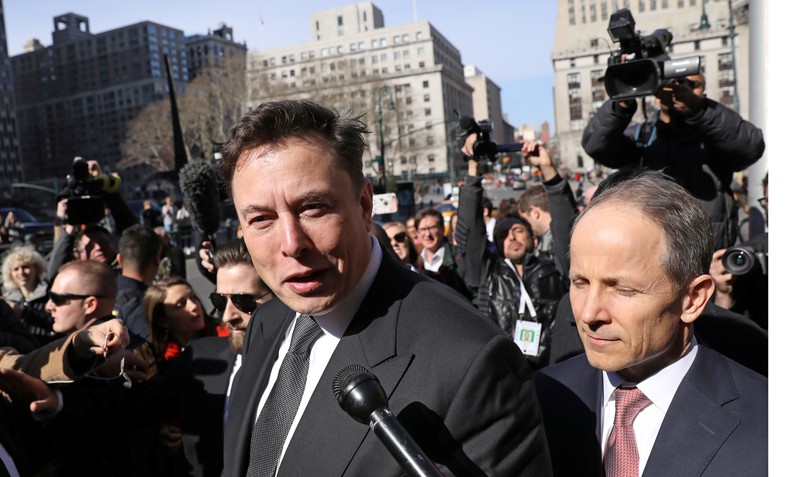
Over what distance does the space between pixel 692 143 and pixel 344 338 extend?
7.31 ft

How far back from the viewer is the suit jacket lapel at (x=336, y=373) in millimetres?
1653

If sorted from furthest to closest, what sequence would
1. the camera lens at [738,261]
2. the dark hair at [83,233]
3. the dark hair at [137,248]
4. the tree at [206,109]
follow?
the tree at [206,109] < the dark hair at [83,233] < the dark hair at [137,248] < the camera lens at [738,261]

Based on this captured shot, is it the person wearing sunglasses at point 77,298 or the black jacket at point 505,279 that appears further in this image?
the black jacket at point 505,279

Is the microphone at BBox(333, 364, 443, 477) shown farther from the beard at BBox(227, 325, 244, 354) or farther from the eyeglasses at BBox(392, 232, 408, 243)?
the eyeglasses at BBox(392, 232, 408, 243)

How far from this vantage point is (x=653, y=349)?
1.78 m

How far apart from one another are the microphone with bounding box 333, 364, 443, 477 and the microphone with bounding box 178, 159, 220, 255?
323cm

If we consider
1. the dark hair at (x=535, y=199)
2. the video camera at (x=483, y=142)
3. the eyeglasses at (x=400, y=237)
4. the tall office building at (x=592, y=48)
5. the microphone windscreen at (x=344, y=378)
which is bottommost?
the eyeglasses at (x=400, y=237)

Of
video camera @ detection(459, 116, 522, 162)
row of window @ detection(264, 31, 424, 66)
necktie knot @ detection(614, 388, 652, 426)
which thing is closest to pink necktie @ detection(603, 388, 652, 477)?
necktie knot @ detection(614, 388, 652, 426)

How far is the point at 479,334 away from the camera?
1644 millimetres

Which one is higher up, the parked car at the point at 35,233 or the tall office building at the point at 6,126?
the tall office building at the point at 6,126

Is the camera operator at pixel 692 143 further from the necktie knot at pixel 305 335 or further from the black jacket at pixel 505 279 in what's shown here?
the necktie knot at pixel 305 335

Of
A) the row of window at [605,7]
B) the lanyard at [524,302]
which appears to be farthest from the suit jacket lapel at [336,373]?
the row of window at [605,7]

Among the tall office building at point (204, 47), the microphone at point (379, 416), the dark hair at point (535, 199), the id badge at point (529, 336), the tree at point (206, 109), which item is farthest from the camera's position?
the tall office building at point (204, 47)

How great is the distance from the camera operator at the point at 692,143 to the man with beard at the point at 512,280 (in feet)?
4.21
